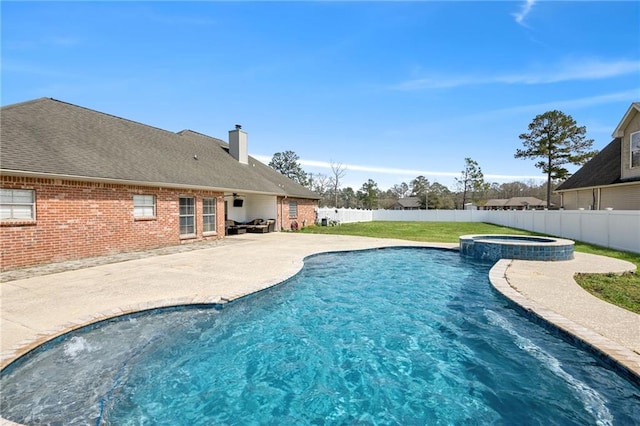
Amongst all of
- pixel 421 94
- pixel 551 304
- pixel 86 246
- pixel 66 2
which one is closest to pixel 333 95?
pixel 421 94

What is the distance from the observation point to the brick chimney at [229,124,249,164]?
20734mm

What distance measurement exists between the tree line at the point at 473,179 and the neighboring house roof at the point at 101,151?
47.9ft

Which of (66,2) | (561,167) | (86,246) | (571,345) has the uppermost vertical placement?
(66,2)

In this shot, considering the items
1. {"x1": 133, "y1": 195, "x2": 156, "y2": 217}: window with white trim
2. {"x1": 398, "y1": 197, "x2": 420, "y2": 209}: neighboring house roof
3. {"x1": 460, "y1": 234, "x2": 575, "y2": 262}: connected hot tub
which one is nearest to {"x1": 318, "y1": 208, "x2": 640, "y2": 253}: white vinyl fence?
{"x1": 460, "y1": 234, "x2": 575, "y2": 262}: connected hot tub

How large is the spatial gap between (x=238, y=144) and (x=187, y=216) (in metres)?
8.78

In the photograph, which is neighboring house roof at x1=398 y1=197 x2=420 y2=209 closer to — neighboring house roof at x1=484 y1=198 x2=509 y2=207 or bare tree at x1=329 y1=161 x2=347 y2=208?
neighboring house roof at x1=484 y1=198 x2=509 y2=207

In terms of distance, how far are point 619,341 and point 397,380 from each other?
294cm

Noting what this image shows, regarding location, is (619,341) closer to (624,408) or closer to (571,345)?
(571,345)

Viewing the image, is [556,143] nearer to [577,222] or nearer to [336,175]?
[577,222]

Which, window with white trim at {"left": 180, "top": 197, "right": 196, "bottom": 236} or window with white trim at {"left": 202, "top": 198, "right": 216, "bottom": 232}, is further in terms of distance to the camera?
window with white trim at {"left": 202, "top": 198, "right": 216, "bottom": 232}

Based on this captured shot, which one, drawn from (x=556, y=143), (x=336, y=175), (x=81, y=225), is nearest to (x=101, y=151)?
(x=81, y=225)

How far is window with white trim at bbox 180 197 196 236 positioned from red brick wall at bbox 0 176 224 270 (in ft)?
1.74

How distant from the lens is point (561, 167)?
3061 centimetres

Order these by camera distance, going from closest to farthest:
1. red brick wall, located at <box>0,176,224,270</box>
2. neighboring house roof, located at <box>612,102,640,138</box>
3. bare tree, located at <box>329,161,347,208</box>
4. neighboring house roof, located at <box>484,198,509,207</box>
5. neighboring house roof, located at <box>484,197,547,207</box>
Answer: red brick wall, located at <box>0,176,224,270</box>, neighboring house roof, located at <box>612,102,640,138</box>, bare tree, located at <box>329,161,347,208</box>, neighboring house roof, located at <box>484,197,547,207</box>, neighboring house roof, located at <box>484,198,509,207</box>
